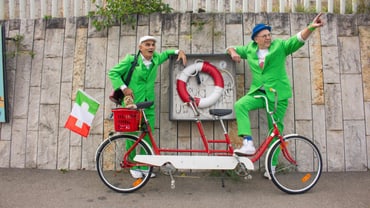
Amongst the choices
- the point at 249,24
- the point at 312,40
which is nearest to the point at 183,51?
the point at 249,24

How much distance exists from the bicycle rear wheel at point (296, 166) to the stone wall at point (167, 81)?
0.88 ft

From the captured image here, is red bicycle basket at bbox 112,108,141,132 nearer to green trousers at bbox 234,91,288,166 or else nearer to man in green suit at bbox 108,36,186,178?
man in green suit at bbox 108,36,186,178

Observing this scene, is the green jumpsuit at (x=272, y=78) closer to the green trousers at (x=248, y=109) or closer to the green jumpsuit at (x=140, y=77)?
the green trousers at (x=248, y=109)

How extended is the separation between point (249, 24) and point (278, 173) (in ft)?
7.59

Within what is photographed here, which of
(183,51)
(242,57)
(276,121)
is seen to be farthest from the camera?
(183,51)

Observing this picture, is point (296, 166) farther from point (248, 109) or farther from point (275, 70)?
point (275, 70)

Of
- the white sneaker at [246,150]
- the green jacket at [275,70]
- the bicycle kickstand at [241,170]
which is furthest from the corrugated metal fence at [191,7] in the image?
the bicycle kickstand at [241,170]

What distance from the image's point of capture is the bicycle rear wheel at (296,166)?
3.79m

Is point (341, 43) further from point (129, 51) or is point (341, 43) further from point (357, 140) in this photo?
point (129, 51)

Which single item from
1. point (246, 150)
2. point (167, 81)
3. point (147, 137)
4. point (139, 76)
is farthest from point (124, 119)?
→ point (246, 150)

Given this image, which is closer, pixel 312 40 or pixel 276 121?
pixel 276 121

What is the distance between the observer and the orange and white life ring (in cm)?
459

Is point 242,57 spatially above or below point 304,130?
above

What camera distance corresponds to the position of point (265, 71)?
4.18 metres
